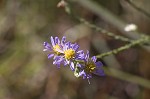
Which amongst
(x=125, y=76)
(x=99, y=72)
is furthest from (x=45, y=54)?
(x=99, y=72)

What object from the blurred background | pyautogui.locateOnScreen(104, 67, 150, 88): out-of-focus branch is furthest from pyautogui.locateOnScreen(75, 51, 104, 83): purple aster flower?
the blurred background

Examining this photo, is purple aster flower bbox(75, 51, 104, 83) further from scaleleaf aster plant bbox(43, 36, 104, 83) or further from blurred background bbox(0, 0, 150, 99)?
blurred background bbox(0, 0, 150, 99)

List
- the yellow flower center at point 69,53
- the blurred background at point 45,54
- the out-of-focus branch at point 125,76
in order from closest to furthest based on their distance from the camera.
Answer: the yellow flower center at point 69,53 < the out-of-focus branch at point 125,76 < the blurred background at point 45,54

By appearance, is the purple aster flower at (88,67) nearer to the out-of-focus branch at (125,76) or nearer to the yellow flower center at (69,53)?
the yellow flower center at (69,53)

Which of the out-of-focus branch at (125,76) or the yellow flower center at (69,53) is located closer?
the yellow flower center at (69,53)

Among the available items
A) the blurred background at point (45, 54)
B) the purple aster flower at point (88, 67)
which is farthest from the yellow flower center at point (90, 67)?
the blurred background at point (45, 54)

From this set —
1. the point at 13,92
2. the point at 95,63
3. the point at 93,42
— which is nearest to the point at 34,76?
the point at 13,92

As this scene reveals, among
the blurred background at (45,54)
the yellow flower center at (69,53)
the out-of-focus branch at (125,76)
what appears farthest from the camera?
the blurred background at (45,54)

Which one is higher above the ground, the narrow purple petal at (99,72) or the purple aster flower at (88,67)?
the purple aster flower at (88,67)
